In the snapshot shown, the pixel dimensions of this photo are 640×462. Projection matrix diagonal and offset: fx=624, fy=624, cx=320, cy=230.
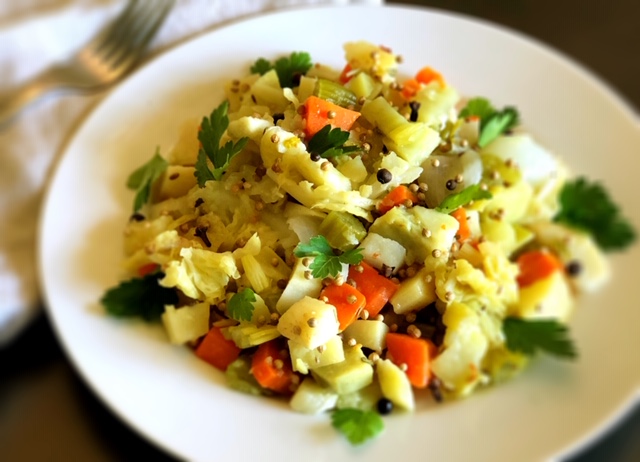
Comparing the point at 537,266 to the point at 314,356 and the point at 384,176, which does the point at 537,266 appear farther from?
the point at 314,356

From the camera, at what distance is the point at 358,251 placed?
128cm

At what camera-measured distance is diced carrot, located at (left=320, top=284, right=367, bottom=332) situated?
50.4 inches

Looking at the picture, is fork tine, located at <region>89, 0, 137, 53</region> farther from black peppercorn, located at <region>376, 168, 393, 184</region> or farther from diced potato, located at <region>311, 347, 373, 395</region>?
diced potato, located at <region>311, 347, 373, 395</region>

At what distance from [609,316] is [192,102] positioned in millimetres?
1121

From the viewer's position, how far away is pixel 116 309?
1.34 m

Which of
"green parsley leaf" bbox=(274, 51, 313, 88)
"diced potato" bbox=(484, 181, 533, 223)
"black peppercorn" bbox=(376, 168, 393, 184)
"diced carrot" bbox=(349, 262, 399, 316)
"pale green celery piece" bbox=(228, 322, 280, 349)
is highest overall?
"green parsley leaf" bbox=(274, 51, 313, 88)

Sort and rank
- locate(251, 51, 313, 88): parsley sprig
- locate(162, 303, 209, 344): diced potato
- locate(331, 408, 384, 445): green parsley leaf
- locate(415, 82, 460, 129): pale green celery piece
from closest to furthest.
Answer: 1. locate(331, 408, 384, 445): green parsley leaf
2. locate(162, 303, 209, 344): diced potato
3. locate(415, 82, 460, 129): pale green celery piece
4. locate(251, 51, 313, 88): parsley sprig

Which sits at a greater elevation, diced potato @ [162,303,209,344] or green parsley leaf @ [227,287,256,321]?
green parsley leaf @ [227,287,256,321]

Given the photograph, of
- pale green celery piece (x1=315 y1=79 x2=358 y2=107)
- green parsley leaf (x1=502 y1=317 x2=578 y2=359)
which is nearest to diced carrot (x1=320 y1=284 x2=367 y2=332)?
green parsley leaf (x1=502 y1=317 x2=578 y2=359)

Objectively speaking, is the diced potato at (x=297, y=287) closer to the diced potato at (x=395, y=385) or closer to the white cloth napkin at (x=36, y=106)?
the diced potato at (x=395, y=385)

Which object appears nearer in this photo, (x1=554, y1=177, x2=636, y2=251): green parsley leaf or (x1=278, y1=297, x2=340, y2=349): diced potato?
(x1=278, y1=297, x2=340, y2=349): diced potato

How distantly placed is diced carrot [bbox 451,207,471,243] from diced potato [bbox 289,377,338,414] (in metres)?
0.44

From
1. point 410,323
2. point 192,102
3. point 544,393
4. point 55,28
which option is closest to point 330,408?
point 410,323

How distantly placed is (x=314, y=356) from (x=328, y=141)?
44 centimetres
